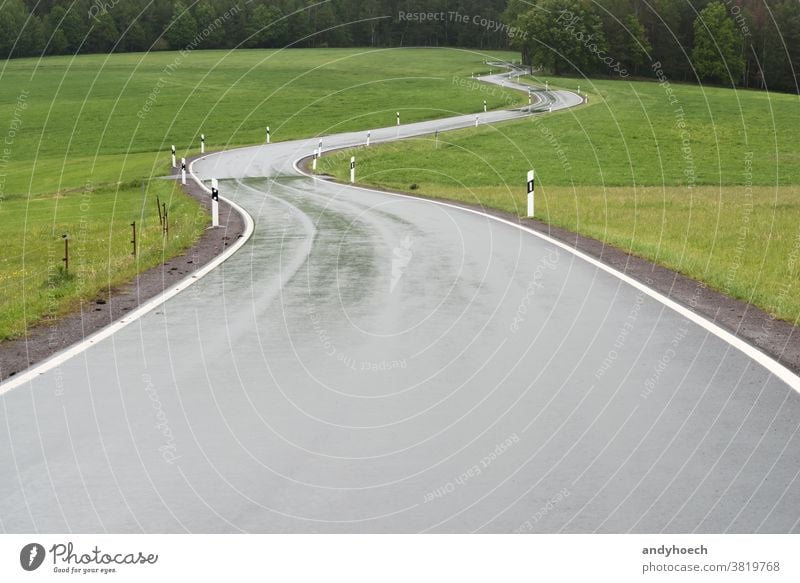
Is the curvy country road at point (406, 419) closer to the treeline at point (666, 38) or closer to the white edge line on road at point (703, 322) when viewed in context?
the white edge line on road at point (703, 322)

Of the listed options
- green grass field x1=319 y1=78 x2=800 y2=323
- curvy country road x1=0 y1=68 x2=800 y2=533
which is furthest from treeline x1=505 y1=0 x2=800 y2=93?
curvy country road x1=0 y1=68 x2=800 y2=533

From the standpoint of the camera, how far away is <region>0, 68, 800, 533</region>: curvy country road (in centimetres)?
497

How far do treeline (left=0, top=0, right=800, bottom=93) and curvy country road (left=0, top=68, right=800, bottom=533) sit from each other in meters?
73.1

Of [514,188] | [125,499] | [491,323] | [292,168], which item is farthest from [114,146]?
[125,499]

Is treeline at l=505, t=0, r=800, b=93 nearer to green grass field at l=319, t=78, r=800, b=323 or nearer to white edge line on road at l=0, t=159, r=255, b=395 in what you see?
green grass field at l=319, t=78, r=800, b=323

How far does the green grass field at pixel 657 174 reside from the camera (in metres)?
18.4

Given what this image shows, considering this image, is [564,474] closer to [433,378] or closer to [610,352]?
[433,378]

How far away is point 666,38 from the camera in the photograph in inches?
4215

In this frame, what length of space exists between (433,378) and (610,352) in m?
1.75

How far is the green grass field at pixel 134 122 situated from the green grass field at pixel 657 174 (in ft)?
27.0

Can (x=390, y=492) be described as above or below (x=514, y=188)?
above

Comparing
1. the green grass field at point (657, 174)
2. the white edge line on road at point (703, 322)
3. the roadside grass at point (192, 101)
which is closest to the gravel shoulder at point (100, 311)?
the white edge line on road at point (703, 322)
